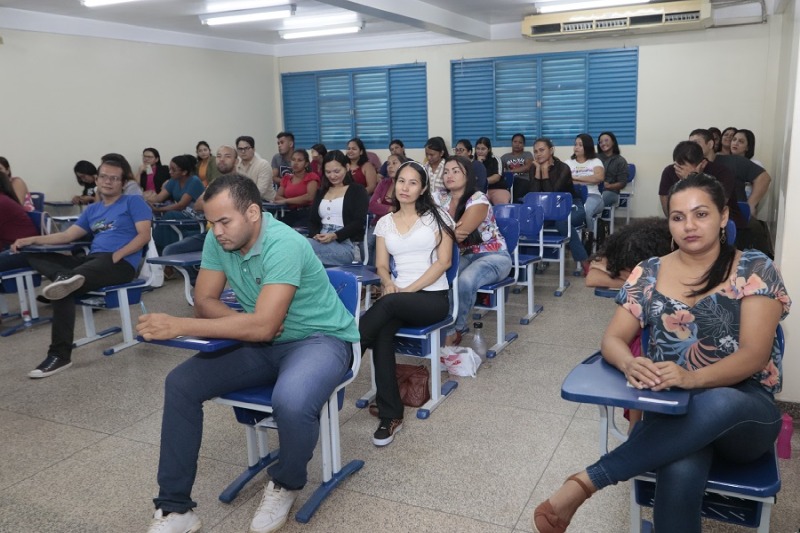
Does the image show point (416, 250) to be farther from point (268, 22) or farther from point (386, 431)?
point (268, 22)

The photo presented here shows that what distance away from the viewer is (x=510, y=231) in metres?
4.18

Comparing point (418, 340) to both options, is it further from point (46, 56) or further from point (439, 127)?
point (439, 127)

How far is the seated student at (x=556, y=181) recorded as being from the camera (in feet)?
19.4

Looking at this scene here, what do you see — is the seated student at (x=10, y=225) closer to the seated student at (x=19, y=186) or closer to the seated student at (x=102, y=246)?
the seated student at (x=102, y=246)

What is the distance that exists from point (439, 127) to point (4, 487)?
7.67 m

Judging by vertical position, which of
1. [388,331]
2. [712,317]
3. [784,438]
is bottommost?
[784,438]

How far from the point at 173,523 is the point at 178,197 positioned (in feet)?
16.9

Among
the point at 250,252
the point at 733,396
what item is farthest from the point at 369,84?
the point at 733,396

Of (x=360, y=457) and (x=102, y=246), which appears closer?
(x=360, y=457)

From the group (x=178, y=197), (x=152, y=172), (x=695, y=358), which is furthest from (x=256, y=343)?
(x=152, y=172)

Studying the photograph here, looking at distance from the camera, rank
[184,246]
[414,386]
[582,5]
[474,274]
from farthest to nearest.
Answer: [582,5] < [184,246] < [474,274] < [414,386]

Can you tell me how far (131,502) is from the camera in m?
2.43

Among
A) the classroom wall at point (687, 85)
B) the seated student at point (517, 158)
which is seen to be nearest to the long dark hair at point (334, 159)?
the seated student at point (517, 158)

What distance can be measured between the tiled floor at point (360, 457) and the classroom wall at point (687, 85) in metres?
5.11
